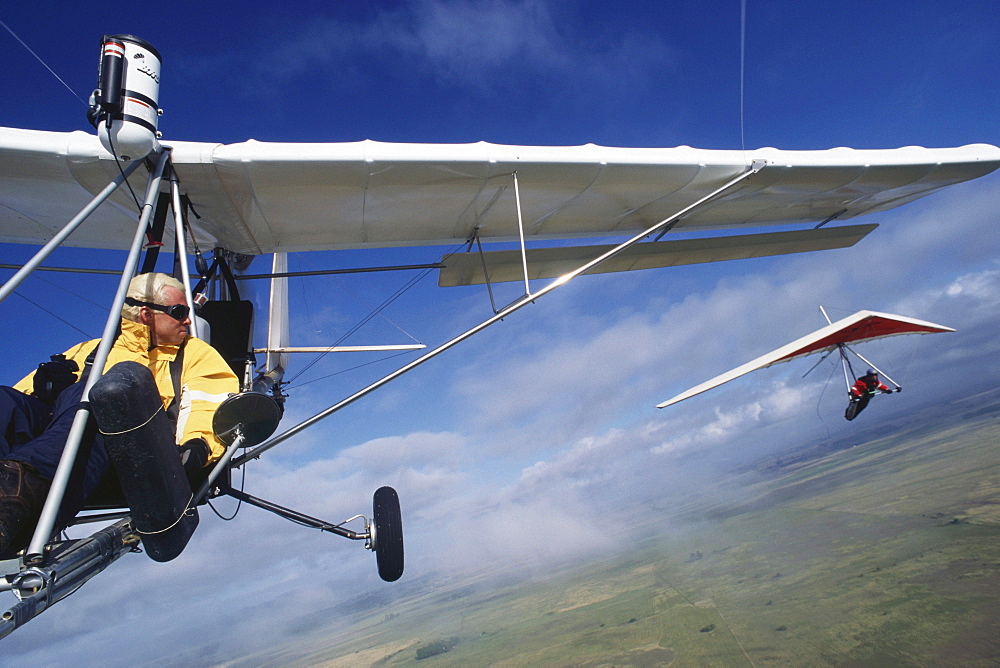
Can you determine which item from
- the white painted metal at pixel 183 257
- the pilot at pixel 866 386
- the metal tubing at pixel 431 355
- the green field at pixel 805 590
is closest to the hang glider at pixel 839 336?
the pilot at pixel 866 386

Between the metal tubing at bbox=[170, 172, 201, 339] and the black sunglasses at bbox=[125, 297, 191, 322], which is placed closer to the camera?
the black sunglasses at bbox=[125, 297, 191, 322]

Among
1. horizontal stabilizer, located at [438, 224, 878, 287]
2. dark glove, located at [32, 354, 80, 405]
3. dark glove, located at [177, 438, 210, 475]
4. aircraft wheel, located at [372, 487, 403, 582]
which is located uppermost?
horizontal stabilizer, located at [438, 224, 878, 287]

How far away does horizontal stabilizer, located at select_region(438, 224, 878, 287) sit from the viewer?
22.6ft

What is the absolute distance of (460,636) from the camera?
531 ft

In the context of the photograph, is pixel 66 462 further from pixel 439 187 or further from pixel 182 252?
pixel 439 187

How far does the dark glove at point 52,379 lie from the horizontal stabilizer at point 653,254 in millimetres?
4439

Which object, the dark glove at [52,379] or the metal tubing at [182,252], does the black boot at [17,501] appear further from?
the metal tubing at [182,252]

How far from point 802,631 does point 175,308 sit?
101862 mm

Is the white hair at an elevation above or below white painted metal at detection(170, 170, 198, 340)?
below

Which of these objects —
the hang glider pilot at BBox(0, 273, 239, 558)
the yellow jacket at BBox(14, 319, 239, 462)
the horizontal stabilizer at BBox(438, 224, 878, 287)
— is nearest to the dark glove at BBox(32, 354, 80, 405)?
the hang glider pilot at BBox(0, 273, 239, 558)

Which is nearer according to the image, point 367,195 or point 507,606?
point 367,195

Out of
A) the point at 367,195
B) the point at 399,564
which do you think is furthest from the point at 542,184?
the point at 399,564

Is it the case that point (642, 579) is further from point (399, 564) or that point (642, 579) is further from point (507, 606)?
point (399, 564)

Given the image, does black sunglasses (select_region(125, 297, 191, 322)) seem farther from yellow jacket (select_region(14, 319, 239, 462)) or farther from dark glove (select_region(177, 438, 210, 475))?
dark glove (select_region(177, 438, 210, 475))
